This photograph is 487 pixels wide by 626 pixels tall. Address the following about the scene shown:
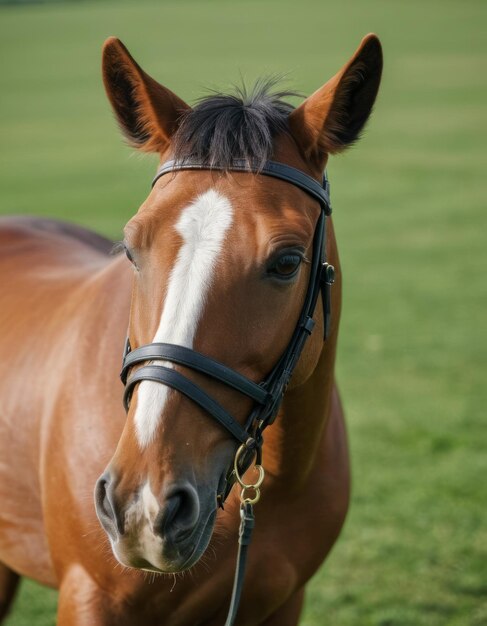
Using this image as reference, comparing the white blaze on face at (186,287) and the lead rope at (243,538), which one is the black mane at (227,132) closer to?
the white blaze on face at (186,287)

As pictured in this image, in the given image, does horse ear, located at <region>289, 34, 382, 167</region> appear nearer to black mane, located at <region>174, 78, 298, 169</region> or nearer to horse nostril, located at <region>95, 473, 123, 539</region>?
black mane, located at <region>174, 78, 298, 169</region>

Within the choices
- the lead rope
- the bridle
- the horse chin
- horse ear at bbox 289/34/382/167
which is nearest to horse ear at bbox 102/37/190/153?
the bridle

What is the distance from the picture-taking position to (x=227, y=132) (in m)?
2.56

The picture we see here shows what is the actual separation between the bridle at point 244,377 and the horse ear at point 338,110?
0.13m

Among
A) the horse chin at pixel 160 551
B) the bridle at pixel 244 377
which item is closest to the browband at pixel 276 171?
the bridle at pixel 244 377

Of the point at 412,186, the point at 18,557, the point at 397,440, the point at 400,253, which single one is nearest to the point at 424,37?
the point at 412,186

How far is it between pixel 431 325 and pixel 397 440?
2983 millimetres

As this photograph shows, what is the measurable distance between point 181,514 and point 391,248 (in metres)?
11.2

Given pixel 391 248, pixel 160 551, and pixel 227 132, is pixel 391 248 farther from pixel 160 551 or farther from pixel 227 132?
pixel 160 551

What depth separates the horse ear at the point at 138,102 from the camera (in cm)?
275

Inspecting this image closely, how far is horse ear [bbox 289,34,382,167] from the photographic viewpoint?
266 cm

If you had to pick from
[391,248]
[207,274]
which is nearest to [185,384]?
[207,274]

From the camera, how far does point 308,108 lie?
2729mm

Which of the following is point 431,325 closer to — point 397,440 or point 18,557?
point 397,440
